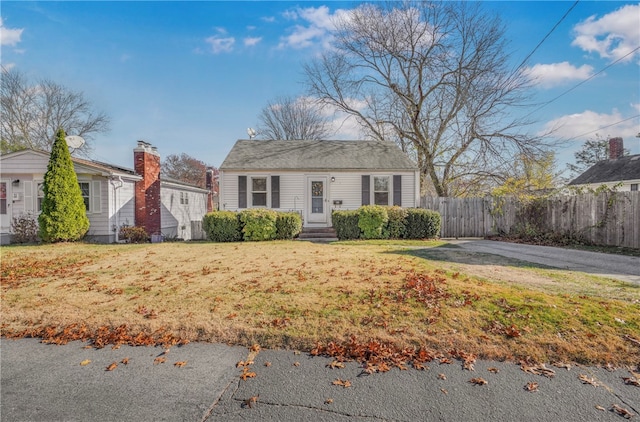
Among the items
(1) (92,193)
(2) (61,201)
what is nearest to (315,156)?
(1) (92,193)

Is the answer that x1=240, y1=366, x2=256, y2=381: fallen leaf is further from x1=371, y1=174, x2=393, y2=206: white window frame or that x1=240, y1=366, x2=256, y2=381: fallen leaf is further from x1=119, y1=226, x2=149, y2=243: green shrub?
x1=371, y1=174, x2=393, y2=206: white window frame

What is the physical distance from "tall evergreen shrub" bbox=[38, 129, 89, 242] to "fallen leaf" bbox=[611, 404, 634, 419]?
567 inches

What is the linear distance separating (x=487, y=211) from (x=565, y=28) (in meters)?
7.53

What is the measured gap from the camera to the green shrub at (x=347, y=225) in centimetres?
1207

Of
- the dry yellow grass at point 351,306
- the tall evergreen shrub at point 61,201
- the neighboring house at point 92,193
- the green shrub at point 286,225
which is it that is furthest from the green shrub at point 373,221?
the tall evergreen shrub at point 61,201

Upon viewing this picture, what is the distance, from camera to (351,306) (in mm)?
4020

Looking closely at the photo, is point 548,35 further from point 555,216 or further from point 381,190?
point 381,190

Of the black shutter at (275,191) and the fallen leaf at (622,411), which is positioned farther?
the black shutter at (275,191)

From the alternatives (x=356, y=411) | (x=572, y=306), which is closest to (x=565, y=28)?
(x=572, y=306)

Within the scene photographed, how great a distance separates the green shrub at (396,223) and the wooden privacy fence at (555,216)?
→ 2.52 m

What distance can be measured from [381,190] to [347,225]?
12.1 feet

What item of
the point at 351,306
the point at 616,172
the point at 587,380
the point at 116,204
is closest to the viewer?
the point at 587,380

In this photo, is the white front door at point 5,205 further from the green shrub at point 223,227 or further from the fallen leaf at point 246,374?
the fallen leaf at point 246,374

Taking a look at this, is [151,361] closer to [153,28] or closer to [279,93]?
[153,28]
